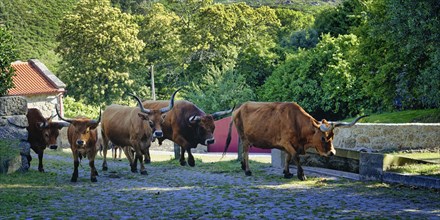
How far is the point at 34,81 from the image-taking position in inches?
2088

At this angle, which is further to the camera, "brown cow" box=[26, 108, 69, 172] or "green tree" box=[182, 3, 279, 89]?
"green tree" box=[182, 3, 279, 89]

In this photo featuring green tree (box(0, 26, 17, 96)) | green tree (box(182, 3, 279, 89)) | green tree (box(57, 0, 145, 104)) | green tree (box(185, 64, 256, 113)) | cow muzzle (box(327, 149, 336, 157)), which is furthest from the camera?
green tree (box(182, 3, 279, 89))

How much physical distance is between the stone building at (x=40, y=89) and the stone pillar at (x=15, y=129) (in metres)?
31.6

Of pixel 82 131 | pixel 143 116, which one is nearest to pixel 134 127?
pixel 143 116

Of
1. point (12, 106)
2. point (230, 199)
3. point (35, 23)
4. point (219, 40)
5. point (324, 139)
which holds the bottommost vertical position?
point (230, 199)

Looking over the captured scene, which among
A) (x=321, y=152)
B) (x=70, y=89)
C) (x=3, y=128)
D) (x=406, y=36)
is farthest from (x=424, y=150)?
(x=70, y=89)

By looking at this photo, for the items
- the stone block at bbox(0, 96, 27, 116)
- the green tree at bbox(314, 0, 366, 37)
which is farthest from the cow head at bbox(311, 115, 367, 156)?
the green tree at bbox(314, 0, 366, 37)

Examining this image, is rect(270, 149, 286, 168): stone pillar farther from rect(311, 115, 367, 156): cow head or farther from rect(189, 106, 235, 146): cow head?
rect(311, 115, 367, 156): cow head

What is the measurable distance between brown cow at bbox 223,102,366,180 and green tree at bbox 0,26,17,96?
233 inches

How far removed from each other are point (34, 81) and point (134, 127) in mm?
34583

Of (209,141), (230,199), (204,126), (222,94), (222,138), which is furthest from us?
(222,94)

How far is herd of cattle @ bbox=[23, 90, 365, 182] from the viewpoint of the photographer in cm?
1730

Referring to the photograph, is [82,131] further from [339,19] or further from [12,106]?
[339,19]

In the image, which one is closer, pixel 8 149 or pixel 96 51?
pixel 8 149
